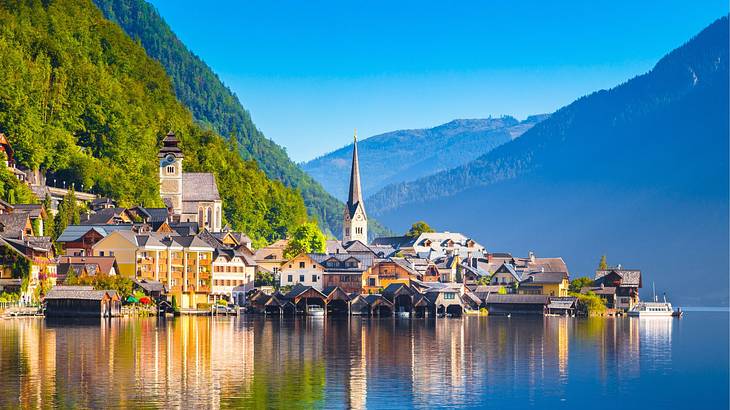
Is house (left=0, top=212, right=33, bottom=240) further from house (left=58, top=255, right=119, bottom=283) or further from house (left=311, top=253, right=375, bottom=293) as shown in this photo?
house (left=311, top=253, right=375, bottom=293)

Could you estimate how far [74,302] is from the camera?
101 m

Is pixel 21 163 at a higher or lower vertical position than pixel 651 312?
higher

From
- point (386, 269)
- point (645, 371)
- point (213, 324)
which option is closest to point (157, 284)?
point (213, 324)

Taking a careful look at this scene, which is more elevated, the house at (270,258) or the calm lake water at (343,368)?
the house at (270,258)

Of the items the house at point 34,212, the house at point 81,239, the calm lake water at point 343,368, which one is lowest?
the calm lake water at point 343,368

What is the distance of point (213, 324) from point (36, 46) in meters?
65.9

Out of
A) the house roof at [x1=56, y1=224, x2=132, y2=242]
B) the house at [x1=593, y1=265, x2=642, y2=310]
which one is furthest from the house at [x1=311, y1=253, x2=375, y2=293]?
the house at [x1=593, y1=265, x2=642, y2=310]

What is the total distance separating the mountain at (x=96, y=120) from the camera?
138 meters

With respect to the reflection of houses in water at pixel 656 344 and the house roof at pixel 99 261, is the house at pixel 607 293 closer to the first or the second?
the reflection of houses in water at pixel 656 344

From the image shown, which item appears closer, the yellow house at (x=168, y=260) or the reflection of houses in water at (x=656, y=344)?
the reflection of houses in water at (x=656, y=344)

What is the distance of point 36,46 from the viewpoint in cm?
15388

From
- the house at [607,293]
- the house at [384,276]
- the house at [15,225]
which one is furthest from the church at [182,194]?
the house at [15,225]

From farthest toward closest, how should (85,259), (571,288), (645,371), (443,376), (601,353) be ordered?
(571,288) → (85,259) → (601,353) → (645,371) → (443,376)

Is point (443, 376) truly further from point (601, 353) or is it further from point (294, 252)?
point (294, 252)
